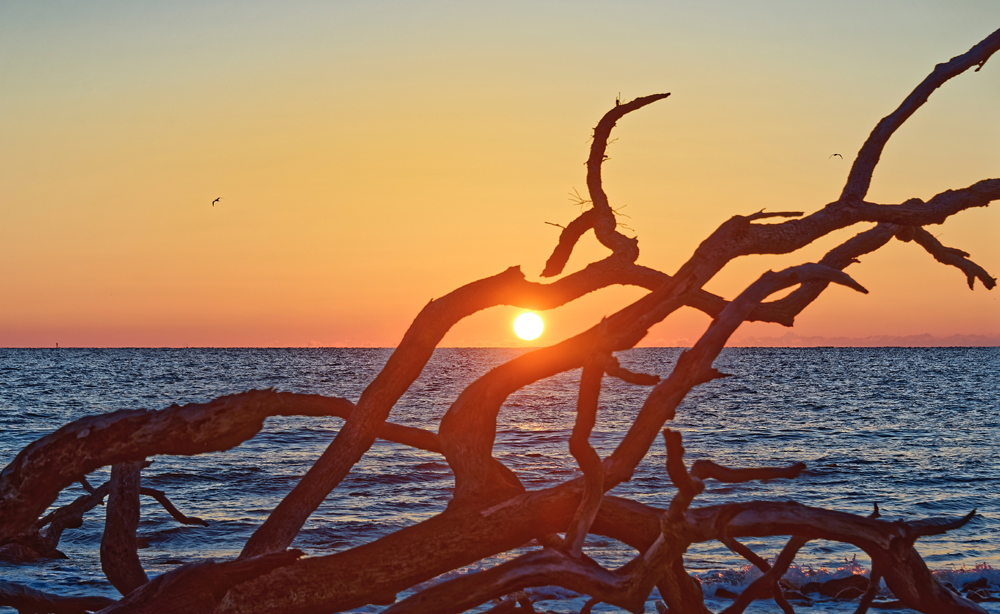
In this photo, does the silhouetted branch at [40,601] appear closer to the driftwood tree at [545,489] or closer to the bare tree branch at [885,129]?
the driftwood tree at [545,489]

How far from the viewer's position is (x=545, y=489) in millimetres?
4289

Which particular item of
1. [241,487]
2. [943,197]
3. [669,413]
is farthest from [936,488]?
[669,413]

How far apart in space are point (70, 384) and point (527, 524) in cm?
8288

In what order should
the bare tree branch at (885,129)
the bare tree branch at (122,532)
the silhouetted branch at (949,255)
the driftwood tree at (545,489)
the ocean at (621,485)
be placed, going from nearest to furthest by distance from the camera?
the driftwood tree at (545,489) < the bare tree branch at (885,129) < the bare tree branch at (122,532) < the silhouetted branch at (949,255) < the ocean at (621,485)

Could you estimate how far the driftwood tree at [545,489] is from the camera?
3.71m

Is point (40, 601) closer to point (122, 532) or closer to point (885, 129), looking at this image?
point (122, 532)

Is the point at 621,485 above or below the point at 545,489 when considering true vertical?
below

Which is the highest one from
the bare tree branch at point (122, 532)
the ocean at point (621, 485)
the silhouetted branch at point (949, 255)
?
the silhouetted branch at point (949, 255)

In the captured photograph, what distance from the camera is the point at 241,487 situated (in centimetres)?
2091

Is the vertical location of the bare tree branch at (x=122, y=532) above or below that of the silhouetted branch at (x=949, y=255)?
below

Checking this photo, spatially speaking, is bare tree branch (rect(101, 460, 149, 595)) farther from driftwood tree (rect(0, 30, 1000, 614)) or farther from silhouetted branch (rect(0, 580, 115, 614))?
silhouetted branch (rect(0, 580, 115, 614))

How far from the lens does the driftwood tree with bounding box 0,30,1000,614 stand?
371 centimetres

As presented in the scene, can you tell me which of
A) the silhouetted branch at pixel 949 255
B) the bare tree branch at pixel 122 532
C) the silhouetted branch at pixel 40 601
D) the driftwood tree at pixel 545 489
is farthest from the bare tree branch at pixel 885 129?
the silhouetted branch at pixel 40 601

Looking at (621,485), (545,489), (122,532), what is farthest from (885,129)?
(621,485)
